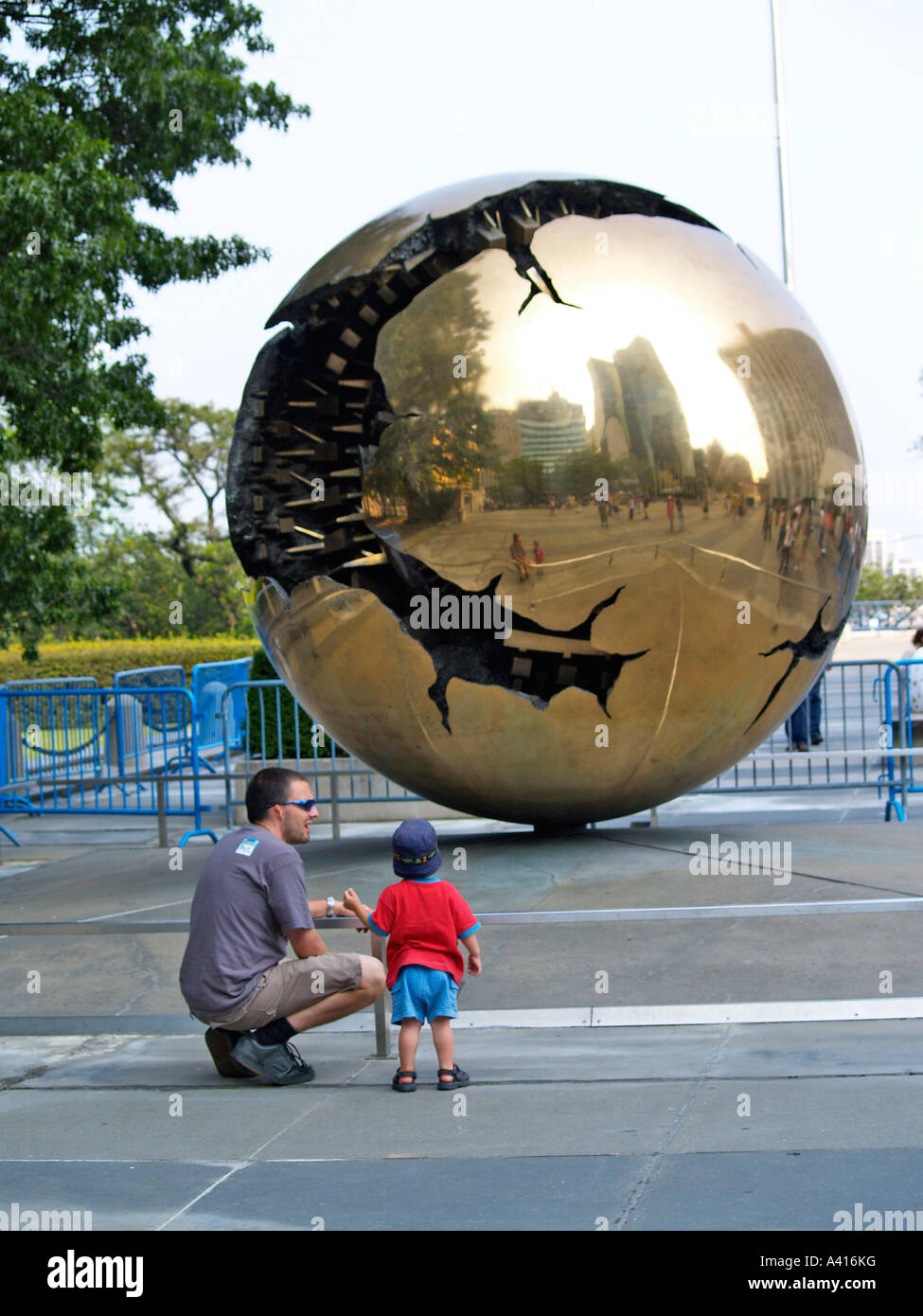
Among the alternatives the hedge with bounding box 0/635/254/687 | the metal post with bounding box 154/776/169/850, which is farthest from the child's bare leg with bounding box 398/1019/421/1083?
the hedge with bounding box 0/635/254/687

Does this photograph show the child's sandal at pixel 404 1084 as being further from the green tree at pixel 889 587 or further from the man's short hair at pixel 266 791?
the green tree at pixel 889 587

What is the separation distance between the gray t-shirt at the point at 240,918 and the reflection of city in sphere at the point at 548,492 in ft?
5.45

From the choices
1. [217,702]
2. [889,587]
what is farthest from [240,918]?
[889,587]

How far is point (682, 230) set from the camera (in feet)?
21.0

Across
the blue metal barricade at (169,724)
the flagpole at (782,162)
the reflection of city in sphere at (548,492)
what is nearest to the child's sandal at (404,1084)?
the reflection of city in sphere at (548,492)

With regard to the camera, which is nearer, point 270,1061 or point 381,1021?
point 270,1061

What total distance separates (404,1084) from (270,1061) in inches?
19.5

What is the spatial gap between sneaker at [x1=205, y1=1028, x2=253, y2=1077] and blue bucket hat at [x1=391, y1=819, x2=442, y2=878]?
2.63 feet

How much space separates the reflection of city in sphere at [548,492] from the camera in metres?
5.92

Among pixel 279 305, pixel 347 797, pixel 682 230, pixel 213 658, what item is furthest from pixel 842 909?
pixel 213 658

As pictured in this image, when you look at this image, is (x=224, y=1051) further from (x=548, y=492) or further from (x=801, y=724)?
(x=801, y=724)

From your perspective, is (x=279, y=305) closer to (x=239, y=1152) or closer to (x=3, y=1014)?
(x=3, y=1014)

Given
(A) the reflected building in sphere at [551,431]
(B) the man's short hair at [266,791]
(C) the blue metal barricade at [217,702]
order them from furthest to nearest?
(C) the blue metal barricade at [217,702]
(A) the reflected building in sphere at [551,431]
(B) the man's short hair at [266,791]

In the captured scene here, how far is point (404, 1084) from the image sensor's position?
4605mm
